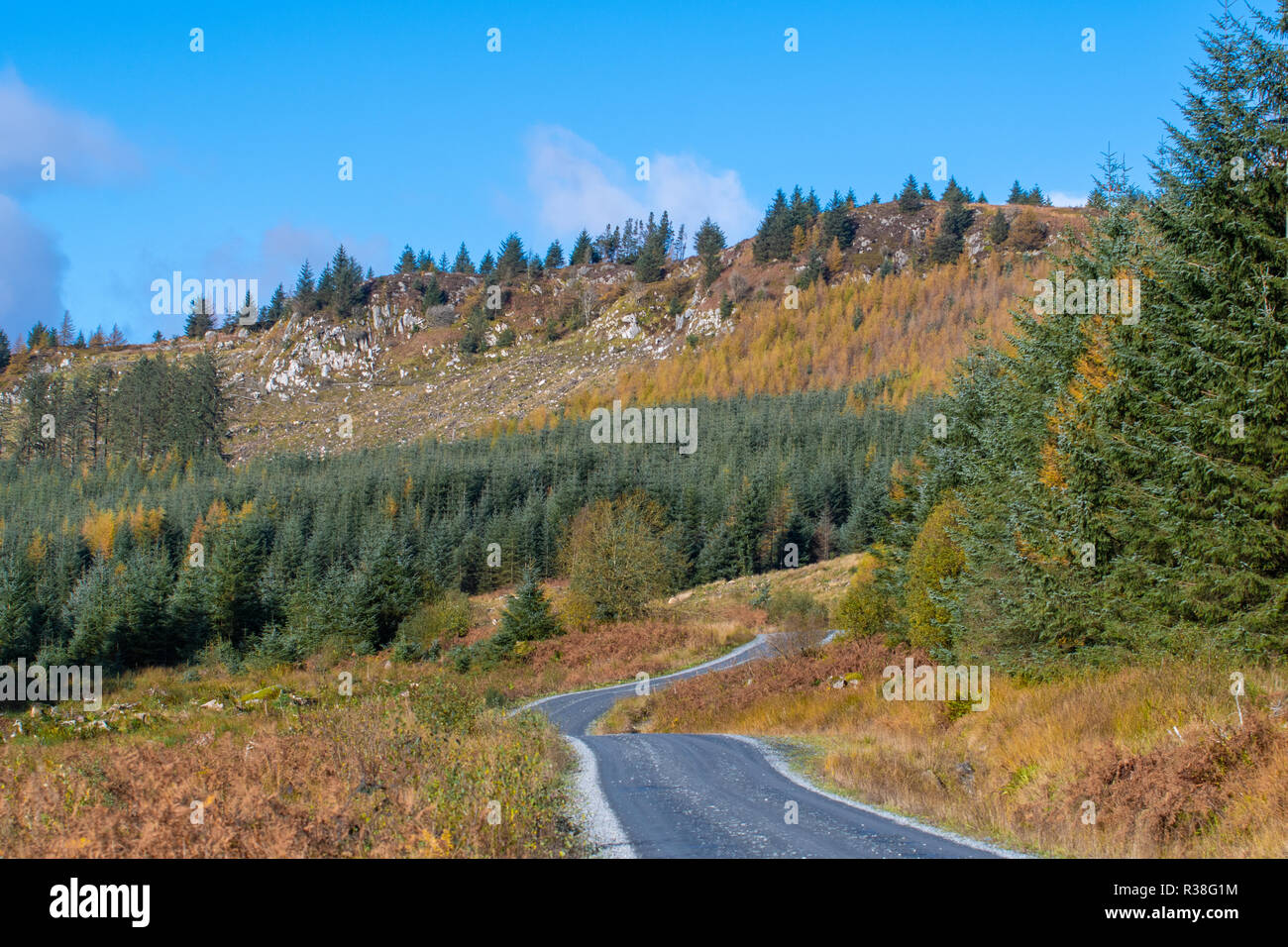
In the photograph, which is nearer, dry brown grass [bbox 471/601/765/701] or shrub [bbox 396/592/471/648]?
dry brown grass [bbox 471/601/765/701]

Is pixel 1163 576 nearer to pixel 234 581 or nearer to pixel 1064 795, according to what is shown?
pixel 1064 795

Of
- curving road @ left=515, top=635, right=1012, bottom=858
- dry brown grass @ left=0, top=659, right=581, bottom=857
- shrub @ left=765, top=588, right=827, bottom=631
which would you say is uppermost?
dry brown grass @ left=0, top=659, right=581, bottom=857

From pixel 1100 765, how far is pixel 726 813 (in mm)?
4459

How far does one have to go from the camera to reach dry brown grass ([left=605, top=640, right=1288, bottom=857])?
25.4 ft

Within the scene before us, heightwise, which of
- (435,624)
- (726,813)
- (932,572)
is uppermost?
(932,572)

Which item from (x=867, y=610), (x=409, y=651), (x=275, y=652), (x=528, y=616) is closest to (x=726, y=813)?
(x=867, y=610)

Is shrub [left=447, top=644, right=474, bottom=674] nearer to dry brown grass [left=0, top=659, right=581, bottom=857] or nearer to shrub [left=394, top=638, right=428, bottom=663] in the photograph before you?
shrub [left=394, top=638, right=428, bottom=663]

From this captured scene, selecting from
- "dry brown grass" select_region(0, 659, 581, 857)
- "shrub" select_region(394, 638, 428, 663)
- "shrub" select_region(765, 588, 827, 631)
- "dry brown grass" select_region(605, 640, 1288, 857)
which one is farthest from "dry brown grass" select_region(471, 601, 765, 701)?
"dry brown grass" select_region(0, 659, 581, 857)

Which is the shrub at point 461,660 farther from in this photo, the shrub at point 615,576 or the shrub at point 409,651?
the shrub at point 615,576

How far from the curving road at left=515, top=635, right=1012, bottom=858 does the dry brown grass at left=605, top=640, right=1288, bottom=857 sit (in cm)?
90

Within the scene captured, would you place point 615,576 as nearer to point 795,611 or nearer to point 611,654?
point 611,654

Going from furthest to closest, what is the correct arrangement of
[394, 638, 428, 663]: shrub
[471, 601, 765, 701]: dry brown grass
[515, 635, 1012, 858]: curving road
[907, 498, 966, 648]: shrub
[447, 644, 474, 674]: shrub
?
1. [394, 638, 428, 663]: shrub
2. [447, 644, 474, 674]: shrub
3. [471, 601, 765, 701]: dry brown grass
4. [907, 498, 966, 648]: shrub
5. [515, 635, 1012, 858]: curving road

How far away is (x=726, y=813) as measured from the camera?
29.6ft
